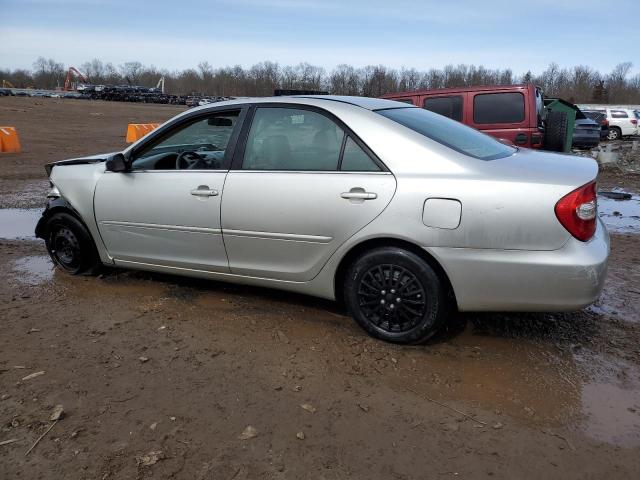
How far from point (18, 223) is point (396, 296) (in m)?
5.86

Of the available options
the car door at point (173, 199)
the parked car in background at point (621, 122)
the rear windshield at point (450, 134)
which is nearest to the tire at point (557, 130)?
the rear windshield at point (450, 134)

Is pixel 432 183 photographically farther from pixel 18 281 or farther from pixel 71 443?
pixel 18 281

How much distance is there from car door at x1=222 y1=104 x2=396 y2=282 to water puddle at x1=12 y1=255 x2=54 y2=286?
217 centimetres

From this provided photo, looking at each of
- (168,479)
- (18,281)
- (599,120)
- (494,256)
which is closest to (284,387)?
(168,479)

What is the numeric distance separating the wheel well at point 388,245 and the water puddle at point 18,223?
15.0 ft

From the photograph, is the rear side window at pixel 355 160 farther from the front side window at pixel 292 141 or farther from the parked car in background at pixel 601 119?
the parked car in background at pixel 601 119

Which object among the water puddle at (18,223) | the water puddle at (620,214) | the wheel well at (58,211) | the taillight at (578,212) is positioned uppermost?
the taillight at (578,212)

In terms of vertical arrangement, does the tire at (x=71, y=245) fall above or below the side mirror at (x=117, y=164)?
below

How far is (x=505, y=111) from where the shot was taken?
8523 millimetres

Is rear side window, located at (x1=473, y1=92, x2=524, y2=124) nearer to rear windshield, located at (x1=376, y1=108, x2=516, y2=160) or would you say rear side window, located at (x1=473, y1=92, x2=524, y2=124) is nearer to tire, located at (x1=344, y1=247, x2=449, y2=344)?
rear windshield, located at (x1=376, y1=108, x2=516, y2=160)

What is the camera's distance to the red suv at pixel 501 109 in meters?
8.37

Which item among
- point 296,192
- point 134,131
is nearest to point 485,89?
point 296,192

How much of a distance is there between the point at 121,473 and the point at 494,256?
7.29ft

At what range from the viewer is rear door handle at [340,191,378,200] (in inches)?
128
